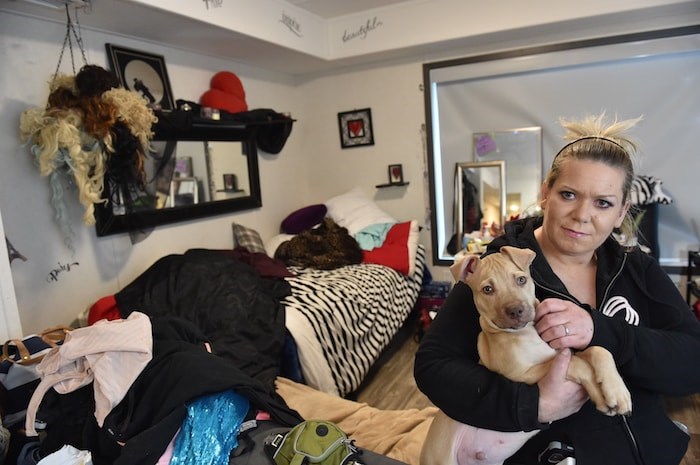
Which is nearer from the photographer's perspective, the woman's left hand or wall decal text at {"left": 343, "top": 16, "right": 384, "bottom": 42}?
the woman's left hand

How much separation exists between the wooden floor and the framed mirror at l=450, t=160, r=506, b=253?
104 centimetres

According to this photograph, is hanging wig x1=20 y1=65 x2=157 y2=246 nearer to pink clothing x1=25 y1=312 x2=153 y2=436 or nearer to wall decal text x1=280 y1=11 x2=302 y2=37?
pink clothing x1=25 y1=312 x2=153 y2=436

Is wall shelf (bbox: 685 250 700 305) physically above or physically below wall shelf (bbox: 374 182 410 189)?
below

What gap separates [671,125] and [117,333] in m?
3.52

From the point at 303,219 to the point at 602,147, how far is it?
296cm

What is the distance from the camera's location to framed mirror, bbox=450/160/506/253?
3.68 metres

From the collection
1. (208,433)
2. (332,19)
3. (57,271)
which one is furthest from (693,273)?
(57,271)

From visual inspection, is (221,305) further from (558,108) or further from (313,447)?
(558,108)

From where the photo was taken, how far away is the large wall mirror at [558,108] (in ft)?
10.2

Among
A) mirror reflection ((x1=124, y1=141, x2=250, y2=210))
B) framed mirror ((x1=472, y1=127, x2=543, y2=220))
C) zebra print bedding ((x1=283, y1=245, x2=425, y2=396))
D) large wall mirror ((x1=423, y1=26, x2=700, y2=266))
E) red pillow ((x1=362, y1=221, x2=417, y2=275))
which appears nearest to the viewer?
zebra print bedding ((x1=283, y1=245, x2=425, y2=396))

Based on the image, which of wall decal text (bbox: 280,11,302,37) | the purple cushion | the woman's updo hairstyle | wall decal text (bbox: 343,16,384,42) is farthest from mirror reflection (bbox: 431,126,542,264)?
the woman's updo hairstyle

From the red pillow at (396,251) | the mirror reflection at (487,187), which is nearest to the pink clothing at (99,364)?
the red pillow at (396,251)

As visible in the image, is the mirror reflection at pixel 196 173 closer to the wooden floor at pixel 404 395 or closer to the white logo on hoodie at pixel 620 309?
the wooden floor at pixel 404 395

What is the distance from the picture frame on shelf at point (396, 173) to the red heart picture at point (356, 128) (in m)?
0.41
